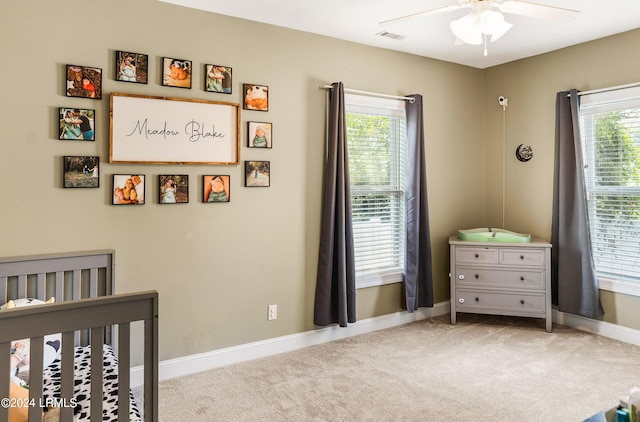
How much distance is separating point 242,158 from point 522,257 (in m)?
2.41

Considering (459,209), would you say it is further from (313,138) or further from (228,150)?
(228,150)

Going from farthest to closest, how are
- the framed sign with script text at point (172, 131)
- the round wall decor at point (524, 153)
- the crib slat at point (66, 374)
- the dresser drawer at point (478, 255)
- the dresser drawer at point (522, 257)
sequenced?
the round wall decor at point (524, 153), the dresser drawer at point (478, 255), the dresser drawer at point (522, 257), the framed sign with script text at point (172, 131), the crib slat at point (66, 374)

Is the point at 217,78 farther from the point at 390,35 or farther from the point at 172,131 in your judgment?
the point at 390,35

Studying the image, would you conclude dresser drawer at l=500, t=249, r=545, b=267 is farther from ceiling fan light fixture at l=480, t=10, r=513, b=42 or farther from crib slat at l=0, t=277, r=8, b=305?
crib slat at l=0, t=277, r=8, b=305

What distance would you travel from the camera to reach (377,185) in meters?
3.95

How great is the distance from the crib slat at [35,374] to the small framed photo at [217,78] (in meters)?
2.04

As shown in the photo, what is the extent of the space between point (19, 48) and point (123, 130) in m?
0.66

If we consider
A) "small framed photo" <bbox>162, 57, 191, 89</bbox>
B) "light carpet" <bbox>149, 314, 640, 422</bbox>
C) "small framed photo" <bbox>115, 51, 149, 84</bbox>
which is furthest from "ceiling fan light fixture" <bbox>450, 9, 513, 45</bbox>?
"light carpet" <bbox>149, 314, 640, 422</bbox>

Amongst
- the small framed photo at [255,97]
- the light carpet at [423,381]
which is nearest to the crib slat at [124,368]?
the light carpet at [423,381]

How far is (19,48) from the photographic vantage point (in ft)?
8.11

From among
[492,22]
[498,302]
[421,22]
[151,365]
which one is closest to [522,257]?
[498,302]

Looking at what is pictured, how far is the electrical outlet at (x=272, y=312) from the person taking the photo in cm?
336

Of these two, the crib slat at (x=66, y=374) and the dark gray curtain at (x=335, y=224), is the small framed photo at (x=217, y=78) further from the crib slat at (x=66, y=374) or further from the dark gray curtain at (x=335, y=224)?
the crib slat at (x=66, y=374)

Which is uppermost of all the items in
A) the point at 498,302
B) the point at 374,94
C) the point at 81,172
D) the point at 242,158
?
the point at 374,94
